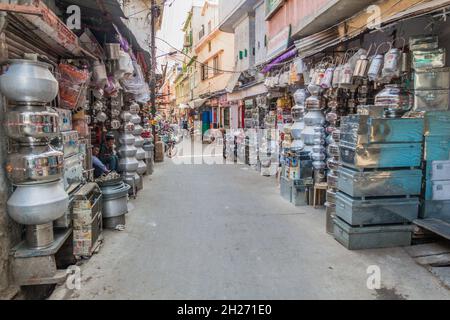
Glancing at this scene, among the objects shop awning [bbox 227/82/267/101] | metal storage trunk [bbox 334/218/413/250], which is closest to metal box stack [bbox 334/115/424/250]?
metal storage trunk [bbox 334/218/413/250]

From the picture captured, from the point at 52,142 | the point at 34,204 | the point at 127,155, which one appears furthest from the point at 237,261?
the point at 127,155

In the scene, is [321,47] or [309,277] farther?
[321,47]

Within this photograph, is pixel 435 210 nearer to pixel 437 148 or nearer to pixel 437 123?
Answer: pixel 437 148

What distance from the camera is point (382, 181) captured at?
187 inches

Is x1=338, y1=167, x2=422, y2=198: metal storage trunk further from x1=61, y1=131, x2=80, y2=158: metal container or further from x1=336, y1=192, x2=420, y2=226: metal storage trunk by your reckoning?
x1=61, y1=131, x2=80, y2=158: metal container

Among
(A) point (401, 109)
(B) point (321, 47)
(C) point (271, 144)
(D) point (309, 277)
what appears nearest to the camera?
(D) point (309, 277)

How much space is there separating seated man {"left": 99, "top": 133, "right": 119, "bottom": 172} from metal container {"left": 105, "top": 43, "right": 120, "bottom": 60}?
1966 millimetres

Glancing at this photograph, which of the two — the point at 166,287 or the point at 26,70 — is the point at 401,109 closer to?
the point at 166,287

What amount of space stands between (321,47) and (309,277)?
494 centimetres

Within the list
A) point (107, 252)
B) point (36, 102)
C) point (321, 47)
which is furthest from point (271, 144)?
point (36, 102)

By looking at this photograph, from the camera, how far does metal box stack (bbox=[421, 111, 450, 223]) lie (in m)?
4.71

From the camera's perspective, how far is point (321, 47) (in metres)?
7.02

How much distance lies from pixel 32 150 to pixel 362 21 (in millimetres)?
5584

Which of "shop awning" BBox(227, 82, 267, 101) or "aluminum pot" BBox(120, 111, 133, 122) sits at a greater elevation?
"shop awning" BBox(227, 82, 267, 101)
